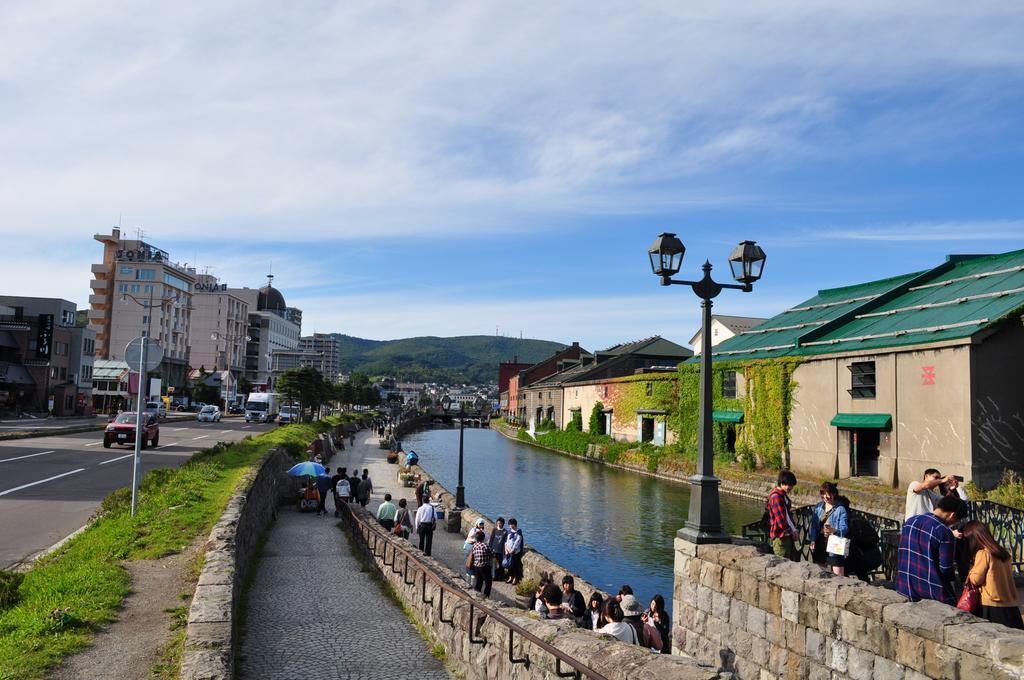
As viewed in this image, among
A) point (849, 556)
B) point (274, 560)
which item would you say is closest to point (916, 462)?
point (849, 556)

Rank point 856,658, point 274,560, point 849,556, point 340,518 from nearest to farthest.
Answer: point 856,658 < point 849,556 < point 274,560 < point 340,518

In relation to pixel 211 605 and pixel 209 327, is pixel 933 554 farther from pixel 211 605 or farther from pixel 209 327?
pixel 209 327

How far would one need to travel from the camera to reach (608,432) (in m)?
56.8

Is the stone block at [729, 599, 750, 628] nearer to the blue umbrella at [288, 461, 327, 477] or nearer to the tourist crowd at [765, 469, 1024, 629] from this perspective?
the tourist crowd at [765, 469, 1024, 629]

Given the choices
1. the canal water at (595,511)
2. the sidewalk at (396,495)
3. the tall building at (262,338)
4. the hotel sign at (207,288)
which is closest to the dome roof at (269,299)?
the tall building at (262,338)

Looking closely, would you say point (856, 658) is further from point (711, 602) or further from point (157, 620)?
point (157, 620)

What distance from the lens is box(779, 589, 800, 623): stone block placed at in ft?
24.9

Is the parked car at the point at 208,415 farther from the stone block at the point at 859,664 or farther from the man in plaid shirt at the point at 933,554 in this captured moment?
the man in plaid shirt at the point at 933,554

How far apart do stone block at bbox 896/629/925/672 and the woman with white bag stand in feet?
9.09

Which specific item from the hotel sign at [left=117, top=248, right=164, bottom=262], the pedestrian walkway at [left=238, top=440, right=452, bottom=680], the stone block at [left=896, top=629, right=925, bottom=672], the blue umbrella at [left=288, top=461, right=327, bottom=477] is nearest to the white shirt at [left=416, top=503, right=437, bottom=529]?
the pedestrian walkway at [left=238, top=440, right=452, bottom=680]

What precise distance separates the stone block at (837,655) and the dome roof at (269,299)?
627ft

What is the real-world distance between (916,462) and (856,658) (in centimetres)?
2173

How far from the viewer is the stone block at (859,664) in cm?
653

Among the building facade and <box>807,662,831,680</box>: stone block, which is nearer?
<box>807,662,831,680</box>: stone block
